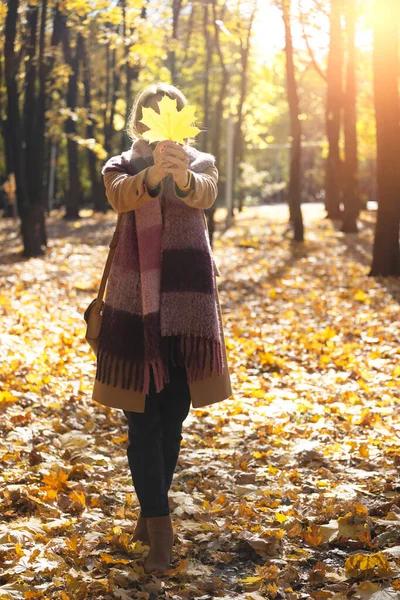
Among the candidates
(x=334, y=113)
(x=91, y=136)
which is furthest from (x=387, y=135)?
(x=91, y=136)

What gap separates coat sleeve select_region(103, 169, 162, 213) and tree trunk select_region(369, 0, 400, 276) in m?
9.44

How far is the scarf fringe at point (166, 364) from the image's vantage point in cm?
354

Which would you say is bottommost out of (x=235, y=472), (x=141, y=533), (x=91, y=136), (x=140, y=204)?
(x=235, y=472)

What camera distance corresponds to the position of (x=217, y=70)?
101 ft

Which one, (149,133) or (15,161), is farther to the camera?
(15,161)

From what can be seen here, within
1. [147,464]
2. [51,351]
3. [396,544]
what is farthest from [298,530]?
[51,351]

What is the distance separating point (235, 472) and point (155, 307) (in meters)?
1.98

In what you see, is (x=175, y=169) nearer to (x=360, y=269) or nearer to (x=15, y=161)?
(x=360, y=269)

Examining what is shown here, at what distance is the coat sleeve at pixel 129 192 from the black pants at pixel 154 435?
0.74 m

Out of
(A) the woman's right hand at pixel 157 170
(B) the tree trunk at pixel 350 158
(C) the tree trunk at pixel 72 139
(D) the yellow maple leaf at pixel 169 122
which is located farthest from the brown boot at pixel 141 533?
(C) the tree trunk at pixel 72 139

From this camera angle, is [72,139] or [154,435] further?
[72,139]

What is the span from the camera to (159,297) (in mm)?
3545

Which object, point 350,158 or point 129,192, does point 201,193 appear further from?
point 350,158

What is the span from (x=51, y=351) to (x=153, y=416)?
4745 millimetres
